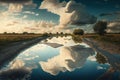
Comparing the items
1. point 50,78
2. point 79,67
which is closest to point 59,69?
point 79,67

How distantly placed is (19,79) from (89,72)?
6.34 m

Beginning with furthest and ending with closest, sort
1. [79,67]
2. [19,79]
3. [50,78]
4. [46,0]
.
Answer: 1. [46,0]
2. [79,67]
3. [50,78]
4. [19,79]

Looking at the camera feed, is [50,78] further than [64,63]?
No

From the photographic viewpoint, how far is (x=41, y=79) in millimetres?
19688

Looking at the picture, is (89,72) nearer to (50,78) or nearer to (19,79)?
(50,78)

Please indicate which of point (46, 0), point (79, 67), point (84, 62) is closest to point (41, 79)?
point (79, 67)

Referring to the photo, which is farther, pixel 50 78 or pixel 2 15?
pixel 2 15

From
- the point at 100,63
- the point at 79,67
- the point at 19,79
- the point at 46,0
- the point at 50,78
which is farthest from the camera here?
the point at 46,0

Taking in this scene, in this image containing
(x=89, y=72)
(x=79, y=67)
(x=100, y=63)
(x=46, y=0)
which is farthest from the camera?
(x=46, y=0)

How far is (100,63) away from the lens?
26250mm

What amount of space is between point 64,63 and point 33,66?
3.40 metres

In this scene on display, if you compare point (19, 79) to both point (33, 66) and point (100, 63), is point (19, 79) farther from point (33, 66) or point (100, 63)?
point (100, 63)

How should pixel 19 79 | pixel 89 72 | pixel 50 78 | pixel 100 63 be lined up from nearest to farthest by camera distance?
pixel 19 79 → pixel 50 78 → pixel 89 72 → pixel 100 63

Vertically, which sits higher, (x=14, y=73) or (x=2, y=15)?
(x=2, y=15)
